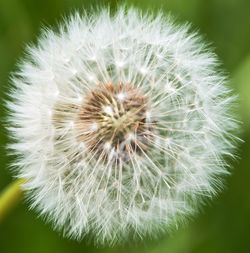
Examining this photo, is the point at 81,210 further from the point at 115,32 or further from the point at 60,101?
the point at 115,32

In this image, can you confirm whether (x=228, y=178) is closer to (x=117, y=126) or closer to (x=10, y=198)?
(x=117, y=126)

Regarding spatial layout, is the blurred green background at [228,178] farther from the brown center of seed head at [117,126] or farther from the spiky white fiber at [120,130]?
the brown center of seed head at [117,126]

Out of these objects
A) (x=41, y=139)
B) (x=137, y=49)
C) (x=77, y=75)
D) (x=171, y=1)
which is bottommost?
(x=41, y=139)

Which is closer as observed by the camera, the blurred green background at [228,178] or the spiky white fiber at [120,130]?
the spiky white fiber at [120,130]

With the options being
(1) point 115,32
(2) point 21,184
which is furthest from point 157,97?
(2) point 21,184

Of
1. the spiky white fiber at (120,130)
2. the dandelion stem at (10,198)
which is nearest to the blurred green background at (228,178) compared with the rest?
the spiky white fiber at (120,130)

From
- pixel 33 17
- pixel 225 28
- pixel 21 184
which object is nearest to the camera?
pixel 21 184

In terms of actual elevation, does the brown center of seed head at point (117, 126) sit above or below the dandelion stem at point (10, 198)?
above

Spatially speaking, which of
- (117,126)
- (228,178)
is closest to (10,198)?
(117,126)
